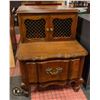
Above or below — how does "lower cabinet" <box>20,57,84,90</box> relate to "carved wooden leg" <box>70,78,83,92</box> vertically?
above

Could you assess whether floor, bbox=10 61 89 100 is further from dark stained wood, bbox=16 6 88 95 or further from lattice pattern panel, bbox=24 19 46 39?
lattice pattern panel, bbox=24 19 46 39

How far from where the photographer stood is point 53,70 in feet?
4.39

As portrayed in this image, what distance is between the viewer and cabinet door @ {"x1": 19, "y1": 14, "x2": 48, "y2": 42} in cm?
139

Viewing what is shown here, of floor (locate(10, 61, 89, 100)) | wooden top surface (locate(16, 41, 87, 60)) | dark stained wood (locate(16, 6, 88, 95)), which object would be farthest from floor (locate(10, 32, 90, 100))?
wooden top surface (locate(16, 41, 87, 60))

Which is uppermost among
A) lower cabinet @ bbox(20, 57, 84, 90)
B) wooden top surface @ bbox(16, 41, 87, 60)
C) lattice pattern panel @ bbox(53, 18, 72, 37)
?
lattice pattern panel @ bbox(53, 18, 72, 37)

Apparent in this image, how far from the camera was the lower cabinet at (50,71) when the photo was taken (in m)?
1.29

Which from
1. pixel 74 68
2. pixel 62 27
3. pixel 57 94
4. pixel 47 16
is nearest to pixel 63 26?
pixel 62 27

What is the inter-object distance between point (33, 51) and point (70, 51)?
12.6 inches

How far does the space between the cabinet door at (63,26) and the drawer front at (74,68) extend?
0.99 ft
